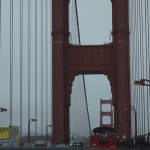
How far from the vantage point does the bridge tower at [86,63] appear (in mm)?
27484

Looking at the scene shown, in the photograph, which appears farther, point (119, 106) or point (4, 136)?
point (4, 136)

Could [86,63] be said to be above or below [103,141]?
above

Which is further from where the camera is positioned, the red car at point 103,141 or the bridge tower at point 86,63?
the bridge tower at point 86,63

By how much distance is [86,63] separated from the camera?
2927 centimetres

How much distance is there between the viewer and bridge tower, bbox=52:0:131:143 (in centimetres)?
2748

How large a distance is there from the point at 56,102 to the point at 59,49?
8.44 ft

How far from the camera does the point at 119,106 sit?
27391mm

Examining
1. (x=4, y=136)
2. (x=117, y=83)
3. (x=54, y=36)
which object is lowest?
(x=4, y=136)

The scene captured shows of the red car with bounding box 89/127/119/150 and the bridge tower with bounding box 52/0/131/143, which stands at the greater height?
the bridge tower with bounding box 52/0/131/143

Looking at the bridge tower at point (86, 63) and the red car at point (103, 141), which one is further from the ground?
the bridge tower at point (86, 63)

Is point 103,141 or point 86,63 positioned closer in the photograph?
point 103,141

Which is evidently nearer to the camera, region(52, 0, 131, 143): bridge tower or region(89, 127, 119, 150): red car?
region(89, 127, 119, 150): red car

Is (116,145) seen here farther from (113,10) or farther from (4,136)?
(4,136)

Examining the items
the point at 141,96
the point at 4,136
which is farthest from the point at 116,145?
the point at 4,136
